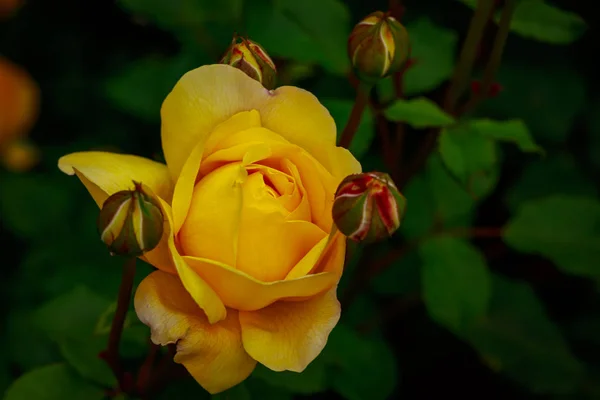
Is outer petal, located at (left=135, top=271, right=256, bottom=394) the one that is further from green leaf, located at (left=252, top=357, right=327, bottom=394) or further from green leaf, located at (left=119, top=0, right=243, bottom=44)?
green leaf, located at (left=119, top=0, right=243, bottom=44)

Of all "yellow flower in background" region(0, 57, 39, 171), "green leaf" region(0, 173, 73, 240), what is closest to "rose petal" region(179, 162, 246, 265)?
"green leaf" region(0, 173, 73, 240)

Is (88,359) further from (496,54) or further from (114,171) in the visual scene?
(496,54)

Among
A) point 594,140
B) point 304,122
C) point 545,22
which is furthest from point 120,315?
point 594,140

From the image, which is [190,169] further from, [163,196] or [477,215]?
[477,215]

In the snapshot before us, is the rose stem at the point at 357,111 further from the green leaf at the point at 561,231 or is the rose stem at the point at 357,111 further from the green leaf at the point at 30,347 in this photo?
the green leaf at the point at 30,347

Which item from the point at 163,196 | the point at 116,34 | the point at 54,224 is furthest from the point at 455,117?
the point at 116,34

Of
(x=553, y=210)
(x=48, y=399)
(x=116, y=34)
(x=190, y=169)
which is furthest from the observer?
(x=116, y=34)
